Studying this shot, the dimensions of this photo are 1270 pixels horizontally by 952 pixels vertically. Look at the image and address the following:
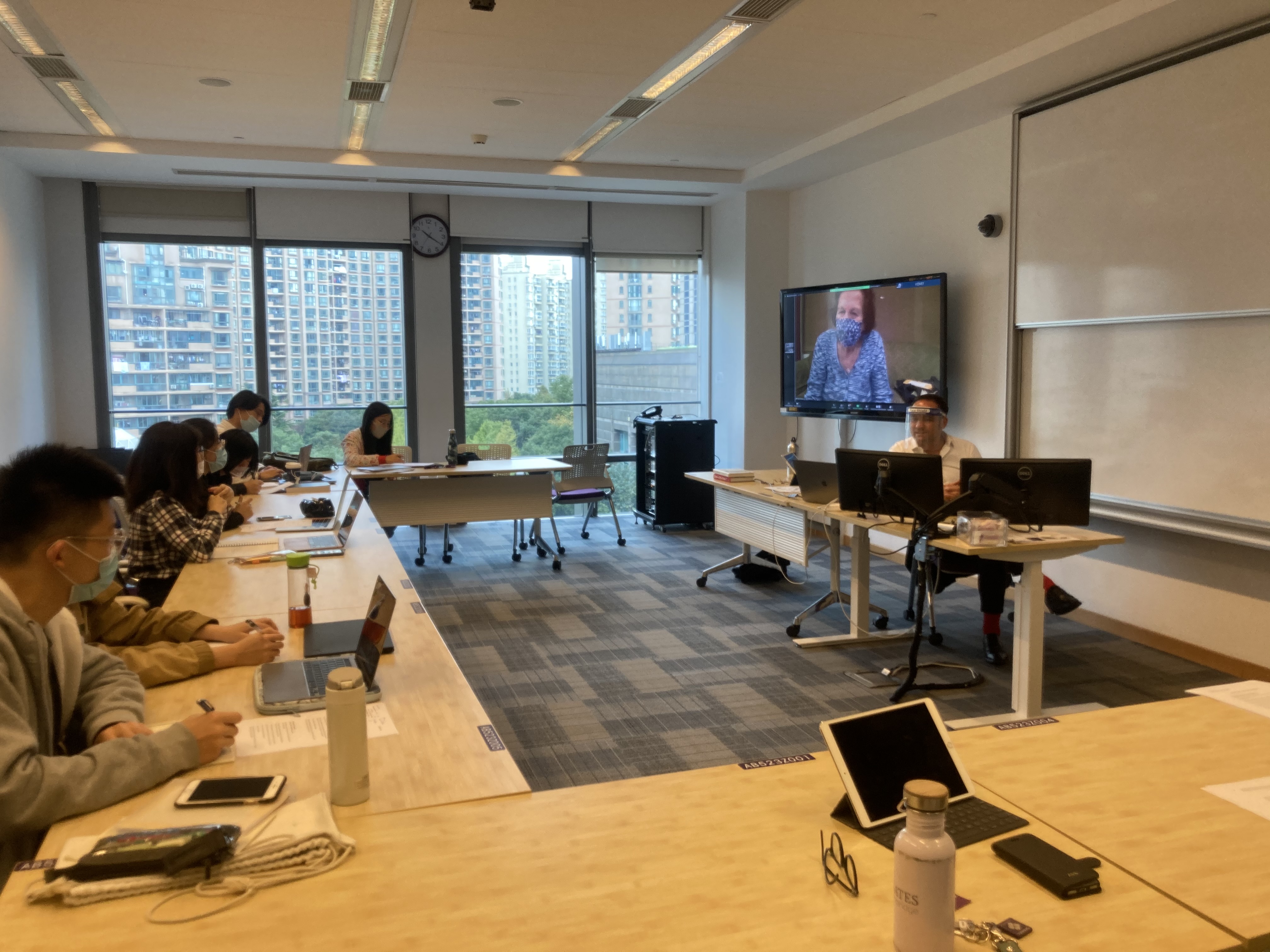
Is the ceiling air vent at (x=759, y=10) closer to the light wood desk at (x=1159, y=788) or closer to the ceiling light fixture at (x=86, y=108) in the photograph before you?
the light wood desk at (x=1159, y=788)

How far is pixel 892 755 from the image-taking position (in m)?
1.58

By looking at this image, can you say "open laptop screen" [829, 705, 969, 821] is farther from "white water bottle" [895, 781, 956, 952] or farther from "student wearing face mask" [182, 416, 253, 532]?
"student wearing face mask" [182, 416, 253, 532]

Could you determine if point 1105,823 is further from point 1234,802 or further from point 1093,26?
point 1093,26

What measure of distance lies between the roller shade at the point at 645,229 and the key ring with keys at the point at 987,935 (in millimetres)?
8635

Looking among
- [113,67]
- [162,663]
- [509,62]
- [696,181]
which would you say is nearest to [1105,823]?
[162,663]

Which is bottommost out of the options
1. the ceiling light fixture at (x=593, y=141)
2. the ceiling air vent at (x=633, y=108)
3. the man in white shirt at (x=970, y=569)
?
the man in white shirt at (x=970, y=569)

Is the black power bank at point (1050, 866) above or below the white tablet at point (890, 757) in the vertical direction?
below

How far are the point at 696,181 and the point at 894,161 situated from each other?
5.81ft

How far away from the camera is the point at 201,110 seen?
20.2 feet

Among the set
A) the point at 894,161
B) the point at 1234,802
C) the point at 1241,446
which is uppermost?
the point at 894,161

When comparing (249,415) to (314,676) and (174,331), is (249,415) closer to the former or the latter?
(174,331)

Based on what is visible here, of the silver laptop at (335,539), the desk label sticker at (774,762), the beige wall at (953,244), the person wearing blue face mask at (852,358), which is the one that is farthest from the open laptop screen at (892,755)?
the person wearing blue face mask at (852,358)

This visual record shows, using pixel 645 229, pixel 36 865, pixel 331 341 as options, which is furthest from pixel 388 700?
pixel 645 229

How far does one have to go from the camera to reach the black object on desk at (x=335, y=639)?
7.98ft
